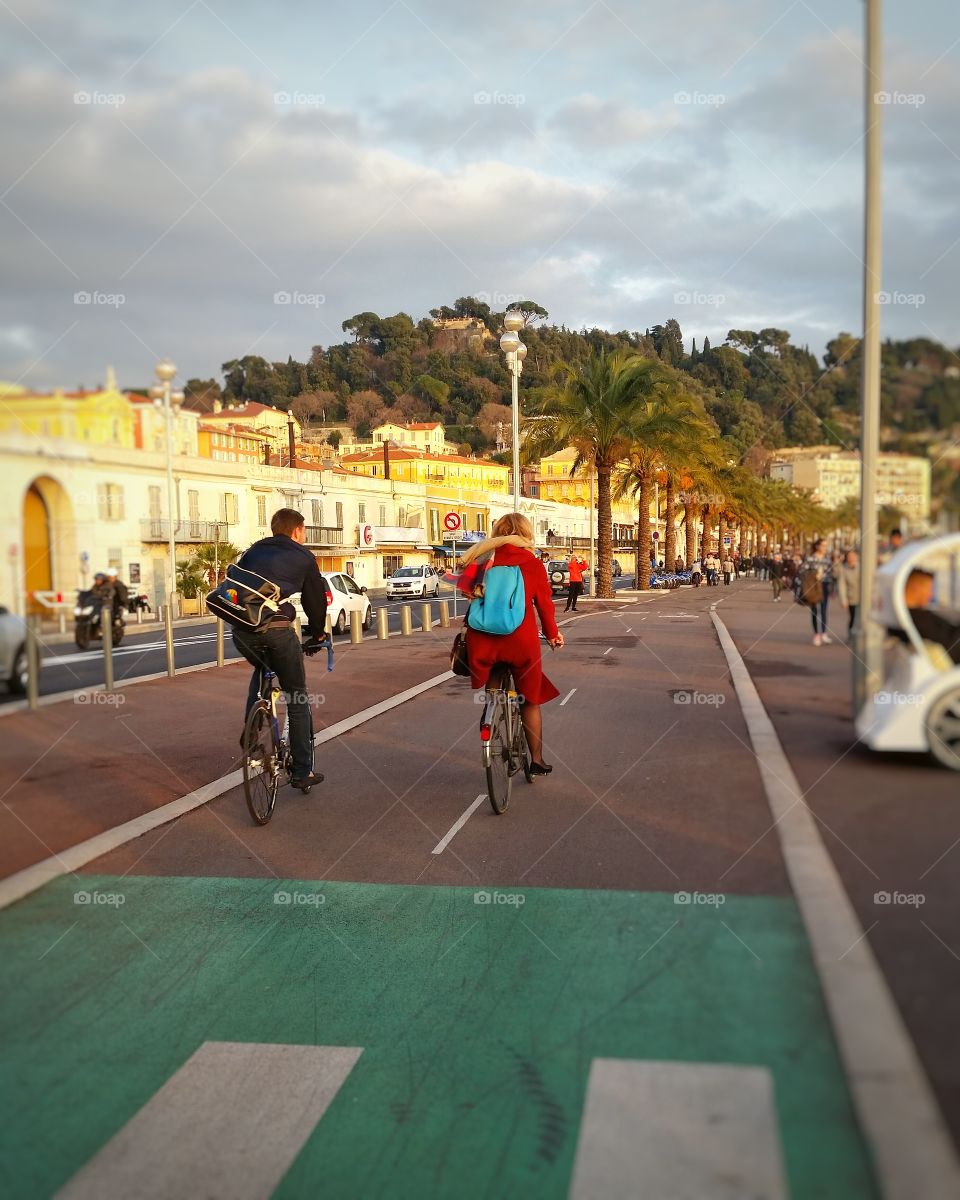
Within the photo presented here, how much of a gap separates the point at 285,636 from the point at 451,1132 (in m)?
3.42

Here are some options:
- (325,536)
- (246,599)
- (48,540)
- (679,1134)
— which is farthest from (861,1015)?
(246,599)

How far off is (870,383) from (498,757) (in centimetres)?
493

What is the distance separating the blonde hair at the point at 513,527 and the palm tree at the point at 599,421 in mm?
25683

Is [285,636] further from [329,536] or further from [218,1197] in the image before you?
[218,1197]

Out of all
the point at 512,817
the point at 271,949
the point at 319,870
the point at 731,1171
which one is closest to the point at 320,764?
the point at 512,817

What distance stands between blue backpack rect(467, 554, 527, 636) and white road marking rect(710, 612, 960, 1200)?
338 centimetres

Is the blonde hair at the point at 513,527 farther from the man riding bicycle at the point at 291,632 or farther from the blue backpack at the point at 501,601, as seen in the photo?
the man riding bicycle at the point at 291,632

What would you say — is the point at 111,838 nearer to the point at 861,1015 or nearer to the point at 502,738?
the point at 502,738

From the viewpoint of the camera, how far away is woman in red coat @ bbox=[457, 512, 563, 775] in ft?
19.3

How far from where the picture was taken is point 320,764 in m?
7.68

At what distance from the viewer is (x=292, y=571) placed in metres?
4.41

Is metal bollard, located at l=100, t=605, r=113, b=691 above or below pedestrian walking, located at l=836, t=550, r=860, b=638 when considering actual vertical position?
below

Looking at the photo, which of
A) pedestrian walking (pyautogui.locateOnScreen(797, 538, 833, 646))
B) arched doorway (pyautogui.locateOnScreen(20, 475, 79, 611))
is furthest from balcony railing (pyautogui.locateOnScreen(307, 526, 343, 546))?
pedestrian walking (pyautogui.locateOnScreen(797, 538, 833, 646))

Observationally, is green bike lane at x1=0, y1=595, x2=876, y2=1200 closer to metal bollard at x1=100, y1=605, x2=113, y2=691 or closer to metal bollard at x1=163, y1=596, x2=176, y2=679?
metal bollard at x1=163, y1=596, x2=176, y2=679
